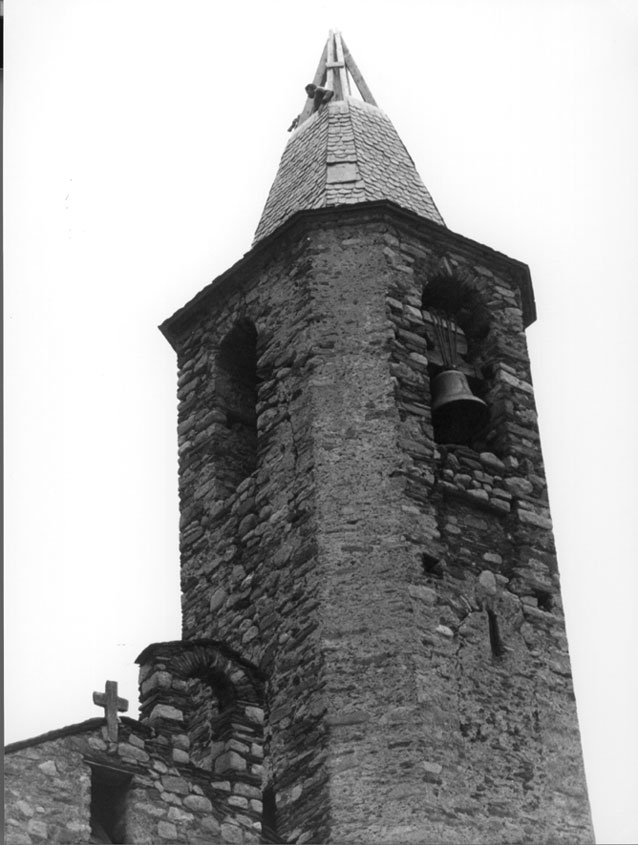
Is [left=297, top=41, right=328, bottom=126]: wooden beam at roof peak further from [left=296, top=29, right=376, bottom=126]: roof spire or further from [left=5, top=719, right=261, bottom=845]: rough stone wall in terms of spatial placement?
[left=5, top=719, right=261, bottom=845]: rough stone wall

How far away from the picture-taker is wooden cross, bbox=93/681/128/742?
17094 millimetres

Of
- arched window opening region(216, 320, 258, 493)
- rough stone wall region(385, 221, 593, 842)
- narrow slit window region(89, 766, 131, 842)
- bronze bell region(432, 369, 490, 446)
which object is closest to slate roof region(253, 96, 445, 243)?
rough stone wall region(385, 221, 593, 842)

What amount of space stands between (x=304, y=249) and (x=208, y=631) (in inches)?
134

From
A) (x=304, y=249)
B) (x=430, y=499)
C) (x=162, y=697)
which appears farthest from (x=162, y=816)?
(x=304, y=249)

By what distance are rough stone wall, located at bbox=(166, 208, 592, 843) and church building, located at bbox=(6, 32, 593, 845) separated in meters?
0.02

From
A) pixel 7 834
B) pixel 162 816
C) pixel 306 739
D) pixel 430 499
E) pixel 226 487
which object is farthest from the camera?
pixel 226 487

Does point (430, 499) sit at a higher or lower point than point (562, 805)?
higher

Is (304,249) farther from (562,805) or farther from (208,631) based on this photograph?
(562,805)

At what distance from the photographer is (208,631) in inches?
787

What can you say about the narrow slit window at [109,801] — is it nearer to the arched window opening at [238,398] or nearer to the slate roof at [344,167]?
the arched window opening at [238,398]

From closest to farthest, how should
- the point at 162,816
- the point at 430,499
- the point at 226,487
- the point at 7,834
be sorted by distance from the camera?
the point at 7,834
the point at 162,816
the point at 430,499
the point at 226,487

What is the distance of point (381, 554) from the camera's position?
1875cm

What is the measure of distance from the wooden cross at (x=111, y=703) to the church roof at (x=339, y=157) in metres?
5.67

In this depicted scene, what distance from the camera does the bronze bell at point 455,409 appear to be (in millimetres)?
20406
